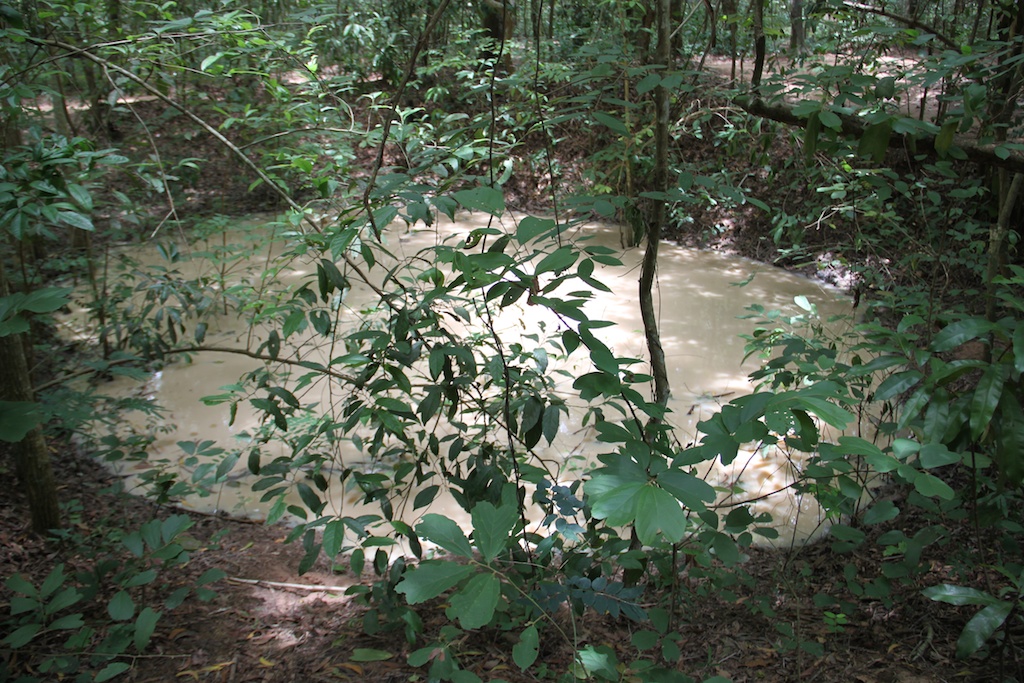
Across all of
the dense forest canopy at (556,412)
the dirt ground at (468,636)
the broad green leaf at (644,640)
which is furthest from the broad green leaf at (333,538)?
the broad green leaf at (644,640)

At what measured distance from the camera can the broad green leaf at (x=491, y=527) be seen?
75 cm

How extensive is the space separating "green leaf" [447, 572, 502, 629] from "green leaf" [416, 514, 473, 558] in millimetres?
34

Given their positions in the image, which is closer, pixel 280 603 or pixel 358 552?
pixel 358 552

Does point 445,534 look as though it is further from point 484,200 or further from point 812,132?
point 812,132

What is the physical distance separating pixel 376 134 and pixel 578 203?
1.02 m

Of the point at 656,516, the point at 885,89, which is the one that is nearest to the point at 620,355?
the point at 885,89

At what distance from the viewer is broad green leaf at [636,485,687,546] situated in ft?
2.21

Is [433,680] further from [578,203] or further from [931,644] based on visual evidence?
[931,644]

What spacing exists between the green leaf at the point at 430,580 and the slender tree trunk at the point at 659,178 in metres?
1.03

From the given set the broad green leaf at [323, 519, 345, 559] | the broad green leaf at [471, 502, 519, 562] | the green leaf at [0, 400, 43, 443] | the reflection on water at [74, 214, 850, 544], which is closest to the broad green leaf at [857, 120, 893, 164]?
the reflection on water at [74, 214, 850, 544]

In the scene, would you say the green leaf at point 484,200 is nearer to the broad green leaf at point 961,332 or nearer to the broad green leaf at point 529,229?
the broad green leaf at point 529,229

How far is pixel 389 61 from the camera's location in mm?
7449

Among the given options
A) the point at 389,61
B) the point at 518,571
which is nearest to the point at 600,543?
the point at 518,571

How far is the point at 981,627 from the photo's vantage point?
135 centimetres
